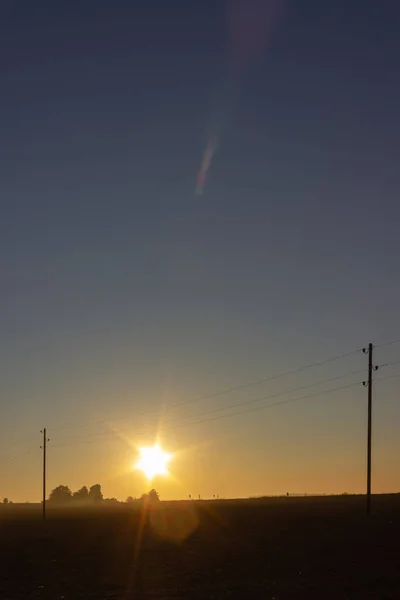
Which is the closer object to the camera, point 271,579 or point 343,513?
point 271,579

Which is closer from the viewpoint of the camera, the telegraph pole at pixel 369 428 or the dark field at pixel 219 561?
the dark field at pixel 219 561

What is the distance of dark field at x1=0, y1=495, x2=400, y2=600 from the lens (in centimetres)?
4475

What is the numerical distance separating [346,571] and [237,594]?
9.19m

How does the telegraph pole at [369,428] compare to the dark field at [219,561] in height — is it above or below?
above

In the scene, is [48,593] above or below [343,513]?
below

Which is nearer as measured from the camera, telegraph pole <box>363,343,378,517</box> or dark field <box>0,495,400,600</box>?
dark field <box>0,495,400,600</box>

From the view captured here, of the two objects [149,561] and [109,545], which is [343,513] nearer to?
[109,545]

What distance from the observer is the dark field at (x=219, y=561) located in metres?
44.8

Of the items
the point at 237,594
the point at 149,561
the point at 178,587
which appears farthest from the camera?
the point at 149,561

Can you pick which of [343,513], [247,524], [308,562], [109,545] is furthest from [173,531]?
[308,562]

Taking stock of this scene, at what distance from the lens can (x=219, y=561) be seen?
185ft

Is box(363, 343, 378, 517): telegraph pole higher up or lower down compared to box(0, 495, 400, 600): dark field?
higher up

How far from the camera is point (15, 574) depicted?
173 ft

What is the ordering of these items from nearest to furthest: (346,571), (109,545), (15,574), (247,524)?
(346,571)
(15,574)
(109,545)
(247,524)
